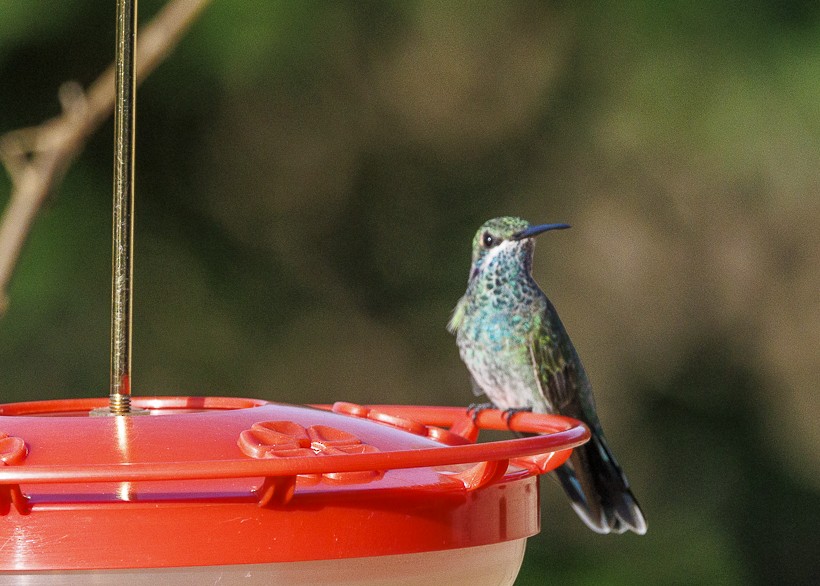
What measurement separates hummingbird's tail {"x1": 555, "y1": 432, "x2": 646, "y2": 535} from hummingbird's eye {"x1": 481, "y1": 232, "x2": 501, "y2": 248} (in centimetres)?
64

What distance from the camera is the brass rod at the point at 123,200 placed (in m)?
1.30

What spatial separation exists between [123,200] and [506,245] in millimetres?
2523

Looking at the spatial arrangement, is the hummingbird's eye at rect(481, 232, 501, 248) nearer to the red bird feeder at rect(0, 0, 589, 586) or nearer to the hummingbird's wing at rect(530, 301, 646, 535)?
the hummingbird's wing at rect(530, 301, 646, 535)

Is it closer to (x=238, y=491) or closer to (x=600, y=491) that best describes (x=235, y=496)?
(x=238, y=491)

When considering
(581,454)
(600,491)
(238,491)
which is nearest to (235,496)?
(238,491)

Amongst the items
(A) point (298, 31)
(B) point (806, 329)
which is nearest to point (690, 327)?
(B) point (806, 329)

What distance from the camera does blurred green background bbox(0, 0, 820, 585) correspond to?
5043 mm

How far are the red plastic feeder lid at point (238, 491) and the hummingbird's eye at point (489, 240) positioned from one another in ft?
8.18

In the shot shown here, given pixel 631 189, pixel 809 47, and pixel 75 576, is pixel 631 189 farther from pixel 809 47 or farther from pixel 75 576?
pixel 75 576

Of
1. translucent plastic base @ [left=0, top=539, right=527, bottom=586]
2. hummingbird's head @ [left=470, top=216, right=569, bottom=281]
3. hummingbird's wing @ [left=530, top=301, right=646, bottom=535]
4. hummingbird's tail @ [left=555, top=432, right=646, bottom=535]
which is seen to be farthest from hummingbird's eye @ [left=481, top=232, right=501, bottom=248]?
translucent plastic base @ [left=0, top=539, right=527, bottom=586]

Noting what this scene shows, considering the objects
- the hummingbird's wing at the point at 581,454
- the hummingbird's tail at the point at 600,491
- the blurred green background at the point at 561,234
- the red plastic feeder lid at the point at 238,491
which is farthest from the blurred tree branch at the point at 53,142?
the red plastic feeder lid at the point at 238,491

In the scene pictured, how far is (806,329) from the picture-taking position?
5.56 meters

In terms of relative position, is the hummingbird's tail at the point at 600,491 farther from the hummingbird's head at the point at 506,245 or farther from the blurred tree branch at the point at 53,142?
the blurred tree branch at the point at 53,142

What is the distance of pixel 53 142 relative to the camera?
3.91 m
